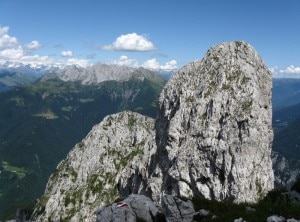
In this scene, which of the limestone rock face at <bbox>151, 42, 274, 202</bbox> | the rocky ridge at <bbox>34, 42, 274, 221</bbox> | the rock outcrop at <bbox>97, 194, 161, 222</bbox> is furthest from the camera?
the rocky ridge at <bbox>34, 42, 274, 221</bbox>

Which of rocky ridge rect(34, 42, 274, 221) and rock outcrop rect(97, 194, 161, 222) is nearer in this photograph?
rock outcrop rect(97, 194, 161, 222)

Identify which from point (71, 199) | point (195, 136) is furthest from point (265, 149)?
point (71, 199)

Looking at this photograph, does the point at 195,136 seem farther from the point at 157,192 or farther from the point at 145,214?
the point at 145,214

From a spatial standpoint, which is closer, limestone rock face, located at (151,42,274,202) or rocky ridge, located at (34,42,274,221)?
limestone rock face, located at (151,42,274,202)

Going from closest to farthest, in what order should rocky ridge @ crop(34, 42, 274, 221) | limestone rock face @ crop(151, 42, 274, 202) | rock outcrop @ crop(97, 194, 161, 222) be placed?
rock outcrop @ crop(97, 194, 161, 222)
limestone rock face @ crop(151, 42, 274, 202)
rocky ridge @ crop(34, 42, 274, 221)

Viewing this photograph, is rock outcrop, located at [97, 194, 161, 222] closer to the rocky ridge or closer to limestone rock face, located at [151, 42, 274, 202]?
the rocky ridge

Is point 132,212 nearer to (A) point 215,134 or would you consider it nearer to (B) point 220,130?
(A) point 215,134

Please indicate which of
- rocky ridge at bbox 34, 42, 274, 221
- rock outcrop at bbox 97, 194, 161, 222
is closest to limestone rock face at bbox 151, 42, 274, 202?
rocky ridge at bbox 34, 42, 274, 221

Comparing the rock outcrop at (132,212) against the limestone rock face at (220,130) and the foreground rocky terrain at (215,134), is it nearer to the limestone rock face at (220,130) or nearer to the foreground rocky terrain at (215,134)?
the foreground rocky terrain at (215,134)

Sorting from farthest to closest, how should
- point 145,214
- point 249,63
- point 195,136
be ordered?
1. point 249,63
2. point 195,136
3. point 145,214
